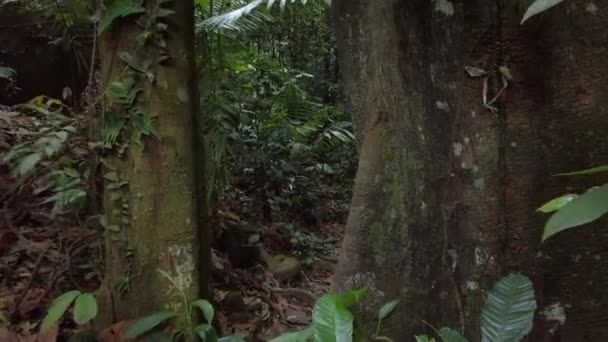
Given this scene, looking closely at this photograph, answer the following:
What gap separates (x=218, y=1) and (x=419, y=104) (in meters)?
2.73

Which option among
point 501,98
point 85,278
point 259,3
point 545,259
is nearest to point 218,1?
point 259,3

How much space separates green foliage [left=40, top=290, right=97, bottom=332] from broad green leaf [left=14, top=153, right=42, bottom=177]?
563 millimetres

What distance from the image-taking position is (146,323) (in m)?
2.01

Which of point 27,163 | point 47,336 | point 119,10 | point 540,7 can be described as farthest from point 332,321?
point 27,163

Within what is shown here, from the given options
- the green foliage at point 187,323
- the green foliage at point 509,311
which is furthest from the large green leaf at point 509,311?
the green foliage at point 187,323

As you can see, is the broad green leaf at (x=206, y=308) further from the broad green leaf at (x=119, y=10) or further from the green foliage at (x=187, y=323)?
the broad green leaf at (x=119, y=10)

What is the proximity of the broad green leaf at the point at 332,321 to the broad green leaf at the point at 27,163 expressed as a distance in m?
1.35

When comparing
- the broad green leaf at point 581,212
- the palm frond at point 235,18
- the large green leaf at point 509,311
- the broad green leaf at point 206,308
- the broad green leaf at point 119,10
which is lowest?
the broad green leaf at point 206,308

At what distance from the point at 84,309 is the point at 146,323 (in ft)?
0.65

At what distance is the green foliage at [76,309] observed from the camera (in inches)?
76.3

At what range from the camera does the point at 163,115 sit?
7.06ft

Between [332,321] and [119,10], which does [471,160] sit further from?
[119,10]

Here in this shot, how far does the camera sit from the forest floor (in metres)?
2.28

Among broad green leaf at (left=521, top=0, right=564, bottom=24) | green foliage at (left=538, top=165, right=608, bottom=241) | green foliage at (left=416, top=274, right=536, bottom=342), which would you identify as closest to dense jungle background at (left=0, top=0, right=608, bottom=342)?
green foliage at (left=416, top=274, right=536, bottom=342)
